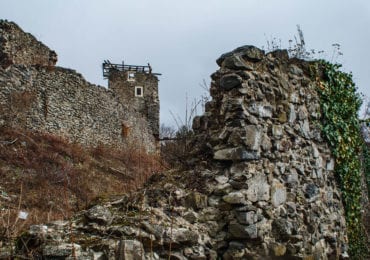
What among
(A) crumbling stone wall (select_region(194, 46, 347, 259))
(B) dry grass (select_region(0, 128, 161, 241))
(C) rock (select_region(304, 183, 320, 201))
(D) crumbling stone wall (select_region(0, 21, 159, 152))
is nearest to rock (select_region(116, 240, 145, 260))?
(A) crumbling stone wall (select_region(194, 46, 347, 259))

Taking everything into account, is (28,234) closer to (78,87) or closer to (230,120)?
(230,120)

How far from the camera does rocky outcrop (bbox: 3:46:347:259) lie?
11.3ft

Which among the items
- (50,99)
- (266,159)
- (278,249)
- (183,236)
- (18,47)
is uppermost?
(18,47)

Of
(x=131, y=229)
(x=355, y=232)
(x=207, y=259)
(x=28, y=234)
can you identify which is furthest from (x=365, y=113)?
(x=28, y=234)

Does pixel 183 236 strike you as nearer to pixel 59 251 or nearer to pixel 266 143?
pixel 59 251

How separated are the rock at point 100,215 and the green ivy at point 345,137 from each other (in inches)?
137

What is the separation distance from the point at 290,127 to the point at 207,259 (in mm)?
2039

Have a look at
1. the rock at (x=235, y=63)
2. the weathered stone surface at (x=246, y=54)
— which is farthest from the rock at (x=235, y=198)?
the weathered stone surface at (x=246, y=54)

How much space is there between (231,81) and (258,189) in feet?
3.68

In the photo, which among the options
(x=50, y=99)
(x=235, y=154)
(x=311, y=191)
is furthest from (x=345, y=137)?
(x=50, y=99)

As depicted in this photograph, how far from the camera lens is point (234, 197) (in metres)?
4.12

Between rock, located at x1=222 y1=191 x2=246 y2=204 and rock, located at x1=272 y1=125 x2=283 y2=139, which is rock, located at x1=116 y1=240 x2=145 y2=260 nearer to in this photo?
rock, located at x1=222 y1=191 x2=246 y2=204

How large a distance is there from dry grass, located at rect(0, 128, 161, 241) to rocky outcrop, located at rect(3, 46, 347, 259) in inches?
142

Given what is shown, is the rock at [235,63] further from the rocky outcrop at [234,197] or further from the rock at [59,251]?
the rock at [59,251]
